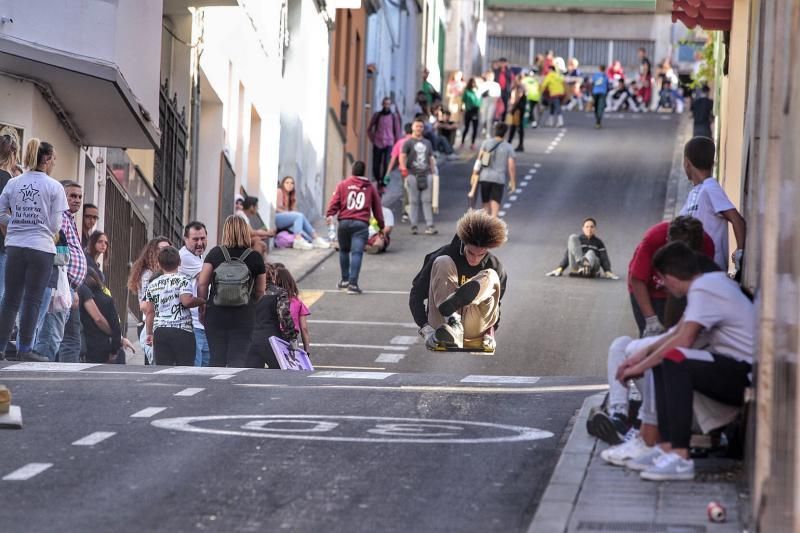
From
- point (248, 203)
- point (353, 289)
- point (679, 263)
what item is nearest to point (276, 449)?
point (679, 263)

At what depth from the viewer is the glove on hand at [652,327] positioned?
35.8ft

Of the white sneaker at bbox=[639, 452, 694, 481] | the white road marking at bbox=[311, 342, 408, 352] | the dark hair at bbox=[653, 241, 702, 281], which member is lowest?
the white road marking at bbox=[311, 342, 408, 352]

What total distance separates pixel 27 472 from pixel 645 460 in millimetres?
2971

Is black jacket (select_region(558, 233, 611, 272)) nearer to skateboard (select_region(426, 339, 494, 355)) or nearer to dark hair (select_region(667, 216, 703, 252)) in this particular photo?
skateboard (select_region(426, 339, 494, 355))

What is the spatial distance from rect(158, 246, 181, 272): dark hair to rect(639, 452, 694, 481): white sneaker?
24.8ft

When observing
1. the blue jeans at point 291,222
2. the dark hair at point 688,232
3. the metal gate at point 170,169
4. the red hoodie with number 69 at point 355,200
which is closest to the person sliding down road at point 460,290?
the dark hair at point 688,232

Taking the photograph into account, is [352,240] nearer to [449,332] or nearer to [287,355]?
[287,355]

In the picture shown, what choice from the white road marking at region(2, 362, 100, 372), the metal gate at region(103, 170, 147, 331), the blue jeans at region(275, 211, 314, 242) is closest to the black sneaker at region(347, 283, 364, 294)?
the metal gate at region(103, 170, 147, 331)

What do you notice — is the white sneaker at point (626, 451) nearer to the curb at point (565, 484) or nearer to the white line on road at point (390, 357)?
the curb at point (565, 484)

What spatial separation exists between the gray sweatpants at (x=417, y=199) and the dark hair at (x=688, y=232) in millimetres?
21857

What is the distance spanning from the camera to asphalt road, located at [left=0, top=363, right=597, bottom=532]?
27.1 feet

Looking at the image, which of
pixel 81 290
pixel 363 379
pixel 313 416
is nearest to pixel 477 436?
pixel 313 416

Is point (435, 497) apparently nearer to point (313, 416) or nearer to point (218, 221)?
point (313, 416)

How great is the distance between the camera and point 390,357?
2105 cm
